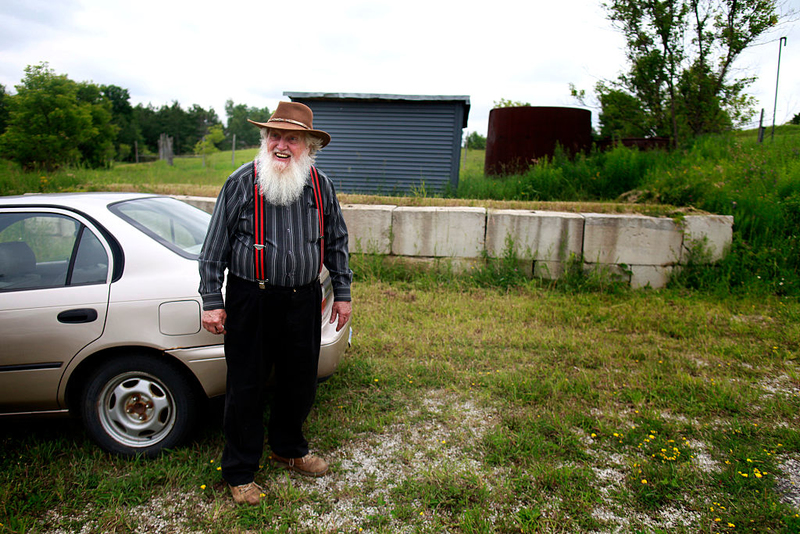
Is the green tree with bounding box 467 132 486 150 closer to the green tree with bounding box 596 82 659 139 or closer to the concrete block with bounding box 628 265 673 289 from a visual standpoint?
the green tree with bounding box 596 82 659 139

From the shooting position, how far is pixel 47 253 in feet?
10.8

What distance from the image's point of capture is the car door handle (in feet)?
9.62

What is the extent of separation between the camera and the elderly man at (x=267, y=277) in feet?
8.72

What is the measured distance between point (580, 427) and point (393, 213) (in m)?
4.48

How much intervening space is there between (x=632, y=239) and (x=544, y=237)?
1.13 metres

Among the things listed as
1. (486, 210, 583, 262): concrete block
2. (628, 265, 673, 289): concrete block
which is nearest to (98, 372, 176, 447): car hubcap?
(486, 210, 583, 262): concrete block

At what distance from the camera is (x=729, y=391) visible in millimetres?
4008

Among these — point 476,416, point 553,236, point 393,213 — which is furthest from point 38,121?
point 476,416

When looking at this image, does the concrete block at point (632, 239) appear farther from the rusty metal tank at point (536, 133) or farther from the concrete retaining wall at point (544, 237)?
the rusty metal tank at point (536, 133)

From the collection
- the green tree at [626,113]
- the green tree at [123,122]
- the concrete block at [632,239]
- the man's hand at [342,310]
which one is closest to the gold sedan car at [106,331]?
the man's hand at [342,310]

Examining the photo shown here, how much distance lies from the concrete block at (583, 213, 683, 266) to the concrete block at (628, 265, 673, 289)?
59 millimetres

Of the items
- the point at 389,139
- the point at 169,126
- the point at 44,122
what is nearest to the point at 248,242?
the point at 389,139

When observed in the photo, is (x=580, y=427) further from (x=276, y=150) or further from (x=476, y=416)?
(x=276, y=150)

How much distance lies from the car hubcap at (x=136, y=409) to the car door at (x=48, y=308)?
29cm
